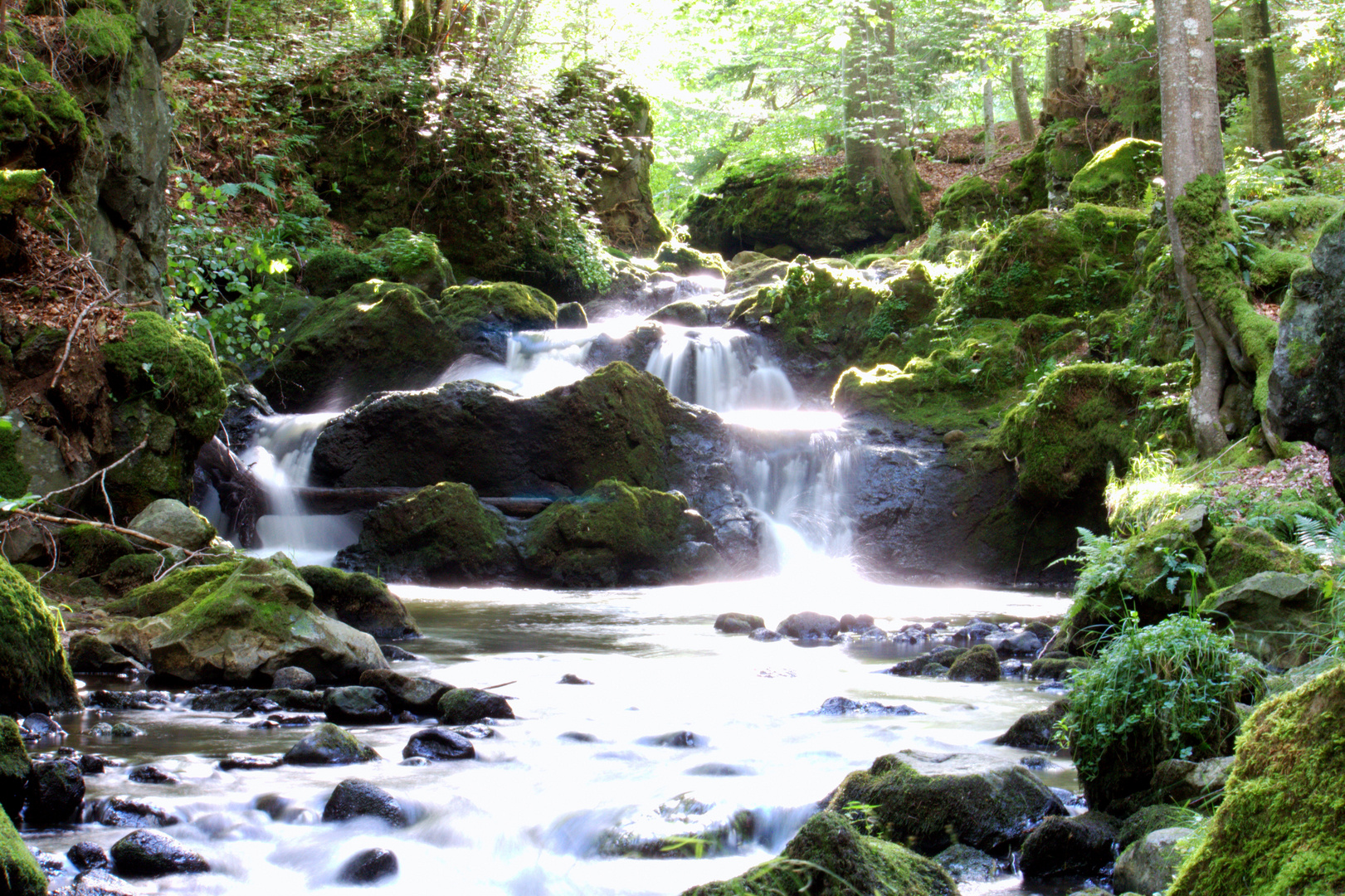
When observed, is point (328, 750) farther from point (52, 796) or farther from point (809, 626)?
point (809, 626)

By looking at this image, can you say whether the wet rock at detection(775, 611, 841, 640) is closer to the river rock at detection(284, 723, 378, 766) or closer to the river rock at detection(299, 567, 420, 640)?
the river rock at detection(299, 567, 420, 640)

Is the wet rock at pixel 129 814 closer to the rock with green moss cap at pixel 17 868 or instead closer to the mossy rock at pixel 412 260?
the rock with green moss cap at pixel 17 868

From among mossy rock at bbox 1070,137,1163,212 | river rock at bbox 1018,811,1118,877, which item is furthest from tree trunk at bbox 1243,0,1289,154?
river rock at bbox 1018,811,1118,877

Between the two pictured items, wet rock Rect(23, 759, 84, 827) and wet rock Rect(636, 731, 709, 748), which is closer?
wet rock Rect(23, 759, 84, 827)

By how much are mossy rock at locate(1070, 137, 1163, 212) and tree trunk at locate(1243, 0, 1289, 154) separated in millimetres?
1337

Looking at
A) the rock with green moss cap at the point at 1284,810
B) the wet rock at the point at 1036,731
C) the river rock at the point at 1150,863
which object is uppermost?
the rock with green moss cap at the point at 1284,810

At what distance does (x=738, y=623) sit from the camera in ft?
28.9

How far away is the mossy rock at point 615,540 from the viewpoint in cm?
1134

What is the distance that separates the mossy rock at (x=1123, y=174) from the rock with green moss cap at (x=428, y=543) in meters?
10.7

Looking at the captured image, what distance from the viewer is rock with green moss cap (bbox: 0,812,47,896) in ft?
8.09

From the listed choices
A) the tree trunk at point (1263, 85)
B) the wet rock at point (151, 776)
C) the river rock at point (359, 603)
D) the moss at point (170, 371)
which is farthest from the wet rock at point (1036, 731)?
Result: the tree trunk at point (1263, 85)

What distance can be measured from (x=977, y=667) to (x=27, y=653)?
5.76 m

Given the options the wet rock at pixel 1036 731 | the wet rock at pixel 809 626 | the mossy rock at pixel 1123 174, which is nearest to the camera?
the wet rock at pixel 1036 731

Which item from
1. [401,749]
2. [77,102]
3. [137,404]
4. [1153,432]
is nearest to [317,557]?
[137,404]
